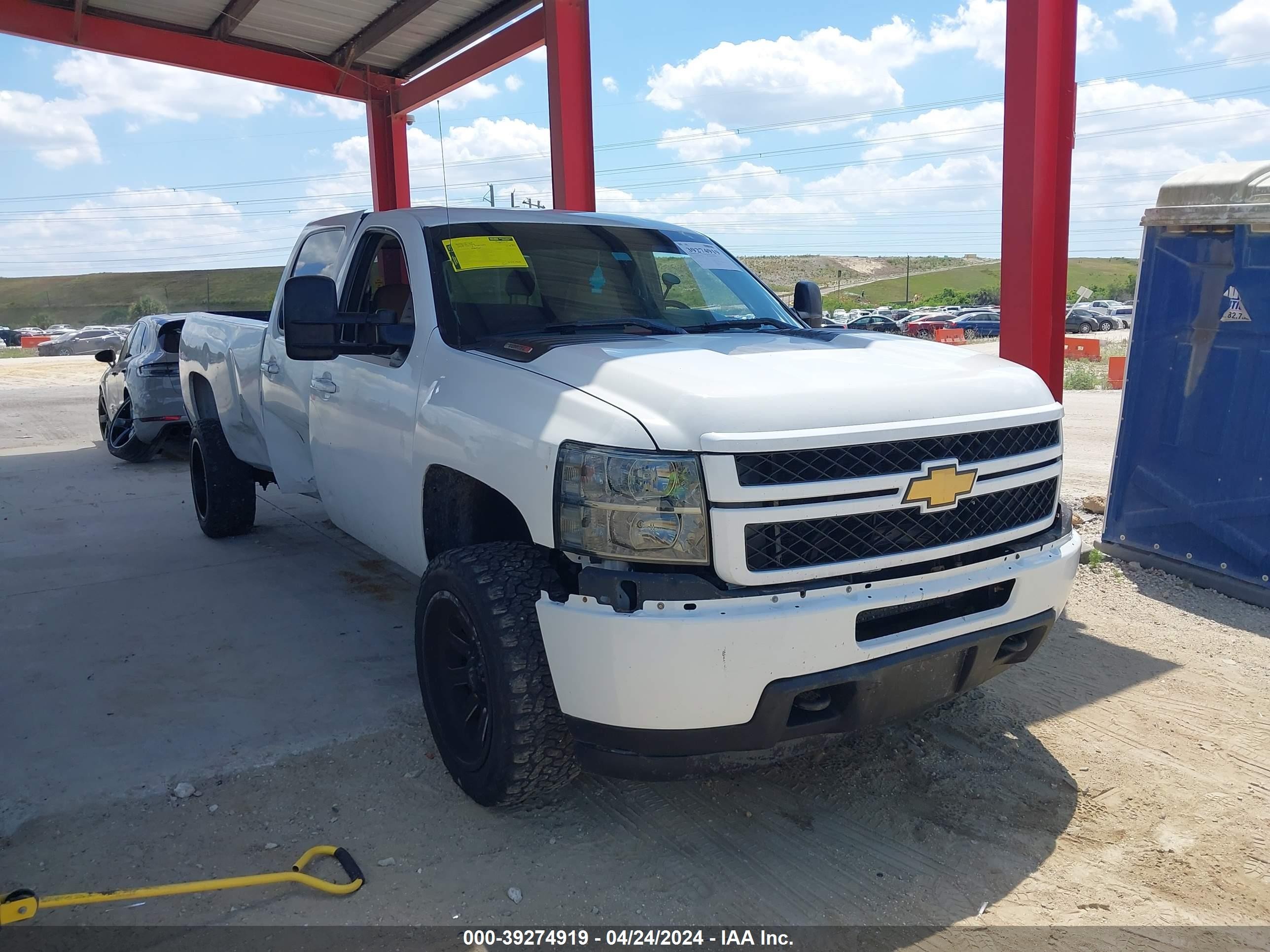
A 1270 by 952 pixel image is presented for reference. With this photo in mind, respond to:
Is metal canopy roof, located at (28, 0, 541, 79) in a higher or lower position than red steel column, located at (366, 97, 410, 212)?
higher

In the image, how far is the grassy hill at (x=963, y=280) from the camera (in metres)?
109

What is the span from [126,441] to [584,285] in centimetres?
836

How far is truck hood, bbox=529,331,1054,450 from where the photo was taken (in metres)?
2.71

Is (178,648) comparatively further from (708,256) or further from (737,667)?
(737,667)

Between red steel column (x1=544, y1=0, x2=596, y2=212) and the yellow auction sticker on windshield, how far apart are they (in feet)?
18.7

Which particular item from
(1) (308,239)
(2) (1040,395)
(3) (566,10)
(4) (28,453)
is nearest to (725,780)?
(2) (1040,395)

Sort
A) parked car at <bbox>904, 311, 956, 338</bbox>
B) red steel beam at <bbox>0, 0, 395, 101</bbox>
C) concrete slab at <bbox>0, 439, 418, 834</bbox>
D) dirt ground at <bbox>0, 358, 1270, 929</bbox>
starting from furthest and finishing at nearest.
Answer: parked car at <bbox>904, 311, 956, 338</bbox> < red steel beam at <bbox>0, 0, 395, 101</bbox> < concrete slab at <bbox>0, 439, 418, 834</bbox> < dirt ground at <bbox>0, 358, 1270, 929</bbox>

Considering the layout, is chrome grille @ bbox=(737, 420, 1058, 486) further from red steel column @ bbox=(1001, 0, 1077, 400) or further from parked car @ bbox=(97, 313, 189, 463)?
parked car @ bbox=(97, 313, 189, 463)

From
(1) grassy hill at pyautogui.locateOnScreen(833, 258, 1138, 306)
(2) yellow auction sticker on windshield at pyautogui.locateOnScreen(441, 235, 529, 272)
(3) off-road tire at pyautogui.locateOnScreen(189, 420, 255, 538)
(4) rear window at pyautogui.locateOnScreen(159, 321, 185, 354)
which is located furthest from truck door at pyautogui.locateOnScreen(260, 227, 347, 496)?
(1) grassy hill at pyautogui.locateOnScreen(833, 258, 1138, 306)

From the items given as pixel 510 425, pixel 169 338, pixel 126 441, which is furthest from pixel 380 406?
pixel 126 441

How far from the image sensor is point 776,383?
2.90m

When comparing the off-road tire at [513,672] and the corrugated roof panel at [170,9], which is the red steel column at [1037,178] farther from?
the corrugated roof panel at [170,9]

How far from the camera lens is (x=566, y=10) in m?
9.58

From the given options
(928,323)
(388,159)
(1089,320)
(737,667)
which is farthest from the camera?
(1089,320)
